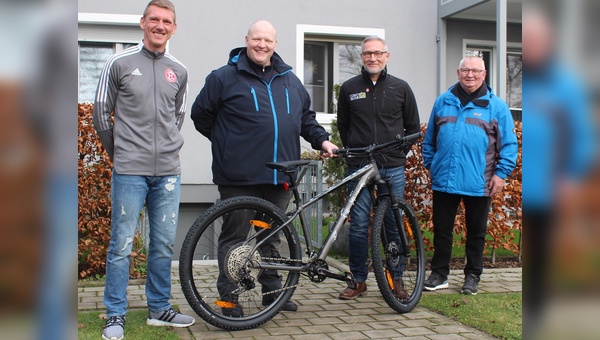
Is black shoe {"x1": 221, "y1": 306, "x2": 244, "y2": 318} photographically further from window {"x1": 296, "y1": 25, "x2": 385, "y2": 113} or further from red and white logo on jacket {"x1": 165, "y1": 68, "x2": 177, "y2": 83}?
window {"x1": 296, "y1": 25, "x2": 385, "y2": 113}

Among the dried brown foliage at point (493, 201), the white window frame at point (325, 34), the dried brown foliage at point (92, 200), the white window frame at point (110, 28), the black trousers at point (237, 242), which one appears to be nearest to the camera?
the black trousers at point (237, 242)

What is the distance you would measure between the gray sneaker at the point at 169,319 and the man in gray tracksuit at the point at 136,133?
261 millimetres

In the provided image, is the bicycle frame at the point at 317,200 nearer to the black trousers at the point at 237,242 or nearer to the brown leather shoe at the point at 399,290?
the black trousers at the point at 237,242

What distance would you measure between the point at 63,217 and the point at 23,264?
5 cm

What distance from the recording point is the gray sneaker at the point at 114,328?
385 cm

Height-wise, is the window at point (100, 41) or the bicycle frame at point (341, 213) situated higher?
the window at point (100, 41)

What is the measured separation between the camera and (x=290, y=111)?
14.9 feet

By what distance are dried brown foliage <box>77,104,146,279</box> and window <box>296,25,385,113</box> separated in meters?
5.71

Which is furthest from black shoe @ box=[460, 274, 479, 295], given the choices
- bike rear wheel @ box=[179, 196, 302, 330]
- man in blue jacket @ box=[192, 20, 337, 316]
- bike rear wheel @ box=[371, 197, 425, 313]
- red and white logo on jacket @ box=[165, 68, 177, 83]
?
red and white logo on jacket @ box=[165, 68, 177, 83]

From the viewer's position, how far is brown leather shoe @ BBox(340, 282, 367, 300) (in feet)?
16.8

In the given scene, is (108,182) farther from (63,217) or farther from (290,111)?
(63,217)

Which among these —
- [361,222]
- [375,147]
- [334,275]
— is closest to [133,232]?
[334,275]

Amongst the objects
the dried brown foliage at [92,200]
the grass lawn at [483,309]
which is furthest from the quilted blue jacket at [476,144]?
the dried brown foliage at [92,200]

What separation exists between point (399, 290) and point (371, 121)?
4.31ft
